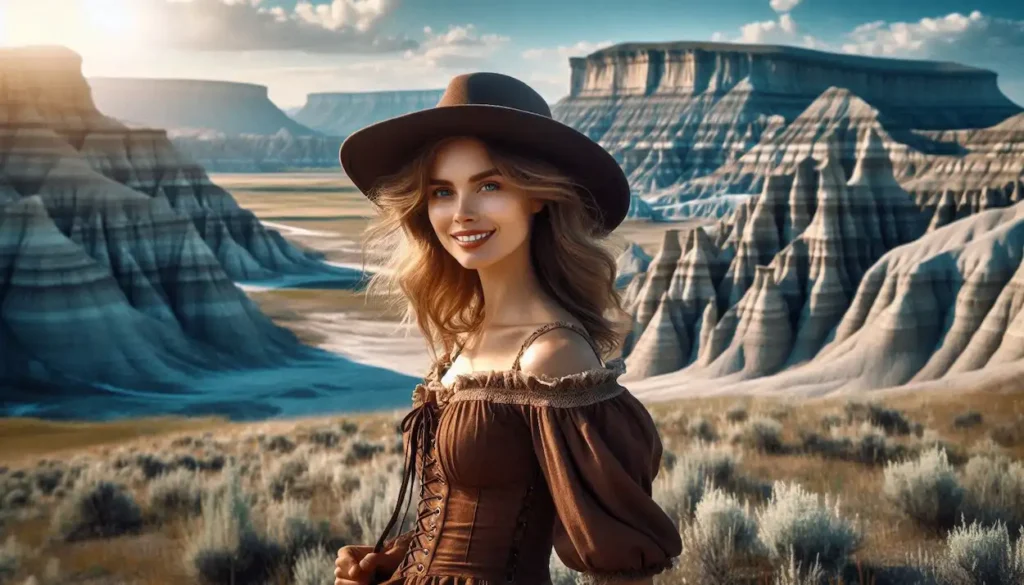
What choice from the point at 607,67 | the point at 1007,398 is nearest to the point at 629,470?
the point at 1007,398

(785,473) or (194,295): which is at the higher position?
(785,473)

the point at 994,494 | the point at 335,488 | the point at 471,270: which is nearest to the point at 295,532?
the point at 335,488

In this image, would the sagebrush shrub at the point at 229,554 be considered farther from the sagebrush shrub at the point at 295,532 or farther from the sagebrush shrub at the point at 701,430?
the sagebrush shrub at the point at 701,430

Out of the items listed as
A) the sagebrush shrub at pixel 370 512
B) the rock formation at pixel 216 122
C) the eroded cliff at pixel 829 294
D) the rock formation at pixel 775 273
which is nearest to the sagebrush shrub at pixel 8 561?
the sagebrush shrub at pixel 370 512

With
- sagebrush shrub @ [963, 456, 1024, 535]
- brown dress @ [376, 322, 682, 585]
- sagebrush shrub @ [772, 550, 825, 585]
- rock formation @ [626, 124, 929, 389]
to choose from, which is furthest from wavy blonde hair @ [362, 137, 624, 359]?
rock formation @ [626, 124, 929, 389]

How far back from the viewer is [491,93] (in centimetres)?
274

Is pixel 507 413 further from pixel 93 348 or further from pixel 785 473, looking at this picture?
pixel 93 348

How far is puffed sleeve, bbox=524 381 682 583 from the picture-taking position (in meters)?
2.40

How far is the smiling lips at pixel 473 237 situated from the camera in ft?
9.19

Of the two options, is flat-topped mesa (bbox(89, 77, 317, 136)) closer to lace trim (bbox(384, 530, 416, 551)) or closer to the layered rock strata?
the layered rock strata

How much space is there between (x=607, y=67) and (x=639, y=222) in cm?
5920

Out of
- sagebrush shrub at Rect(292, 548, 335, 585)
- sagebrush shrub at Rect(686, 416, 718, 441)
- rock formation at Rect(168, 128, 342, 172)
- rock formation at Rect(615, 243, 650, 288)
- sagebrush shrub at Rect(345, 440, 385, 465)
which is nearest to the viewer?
sagebrush shrub at Rect(292, 548, 335, 585)

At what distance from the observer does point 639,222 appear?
286 ft

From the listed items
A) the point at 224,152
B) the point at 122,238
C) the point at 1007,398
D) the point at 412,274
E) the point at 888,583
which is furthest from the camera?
the point at 224,152
